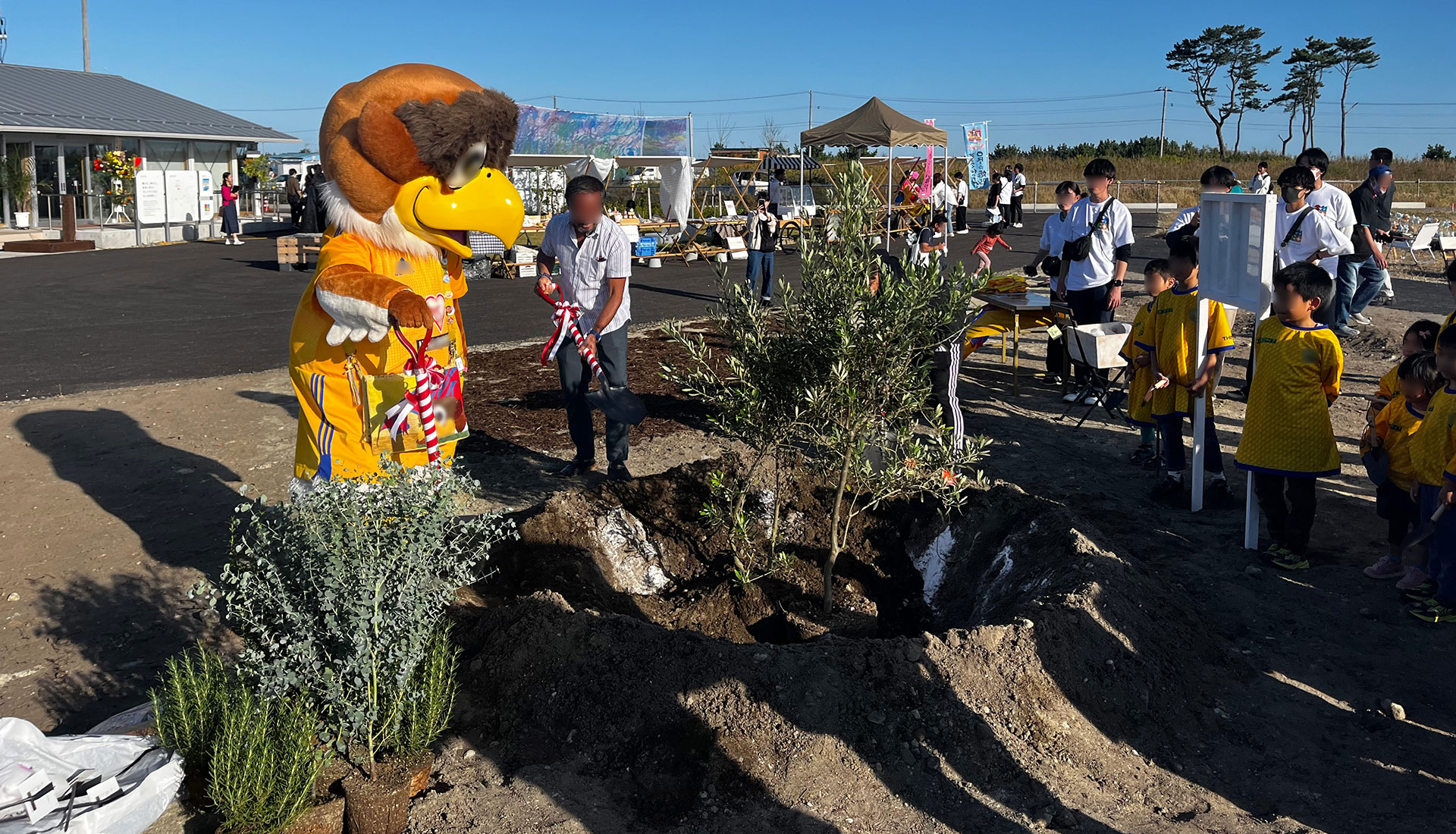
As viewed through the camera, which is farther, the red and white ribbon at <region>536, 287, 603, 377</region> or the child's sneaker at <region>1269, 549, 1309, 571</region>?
the red and white ribbon at <region>536, 287, 603, 377</region>

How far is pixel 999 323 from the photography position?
9.52 metres

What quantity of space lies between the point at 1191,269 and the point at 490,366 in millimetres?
6575

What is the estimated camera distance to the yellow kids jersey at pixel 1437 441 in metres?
4.51

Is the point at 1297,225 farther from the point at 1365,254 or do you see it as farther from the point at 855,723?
the point at 855,723

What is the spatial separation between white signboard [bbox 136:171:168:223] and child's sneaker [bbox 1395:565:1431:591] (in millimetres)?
25172

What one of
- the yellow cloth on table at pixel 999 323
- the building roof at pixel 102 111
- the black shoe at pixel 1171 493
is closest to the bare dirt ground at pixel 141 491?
the yellow cloth on table at pixel 999 323

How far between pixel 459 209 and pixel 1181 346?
4.23 meters

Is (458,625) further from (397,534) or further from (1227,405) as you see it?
(1227,405)

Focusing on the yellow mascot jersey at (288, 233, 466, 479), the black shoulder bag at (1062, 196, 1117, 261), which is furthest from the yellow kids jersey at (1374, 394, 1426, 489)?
the yellow mascot jersey at (288, 233, 466, 479)

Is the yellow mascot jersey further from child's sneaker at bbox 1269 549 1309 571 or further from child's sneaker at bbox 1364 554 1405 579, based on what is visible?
child's sneaker at bbox 1364 554 1405 579

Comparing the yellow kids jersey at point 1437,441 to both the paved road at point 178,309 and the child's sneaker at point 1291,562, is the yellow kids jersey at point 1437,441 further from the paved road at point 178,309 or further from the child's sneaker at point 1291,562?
the paved road at point 178,309

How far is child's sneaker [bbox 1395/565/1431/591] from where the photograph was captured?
4.77 m

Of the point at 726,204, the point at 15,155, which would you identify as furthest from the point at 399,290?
the point at 15,155

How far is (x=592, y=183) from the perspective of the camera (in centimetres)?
627
